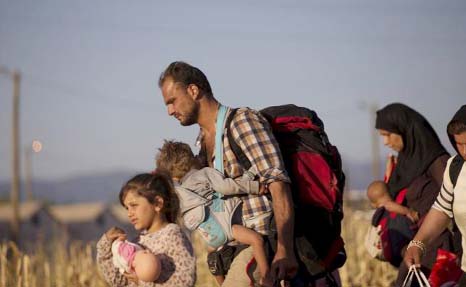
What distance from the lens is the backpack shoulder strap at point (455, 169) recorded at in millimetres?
6668

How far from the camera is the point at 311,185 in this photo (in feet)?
18.9

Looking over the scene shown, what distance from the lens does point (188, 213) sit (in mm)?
5852

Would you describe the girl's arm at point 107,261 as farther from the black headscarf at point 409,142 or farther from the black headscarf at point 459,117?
the black headscarf at point 409,142

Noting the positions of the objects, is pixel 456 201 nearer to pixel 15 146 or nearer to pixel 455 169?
pixel 455 169

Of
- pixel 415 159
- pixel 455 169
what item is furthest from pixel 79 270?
pixel 455 169

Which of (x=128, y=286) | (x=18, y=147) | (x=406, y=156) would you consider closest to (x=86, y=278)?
(x=406, y=156)

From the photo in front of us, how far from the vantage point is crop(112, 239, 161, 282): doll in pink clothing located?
5480mm

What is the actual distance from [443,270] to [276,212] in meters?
2.55

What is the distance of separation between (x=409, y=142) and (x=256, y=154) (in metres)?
2.99

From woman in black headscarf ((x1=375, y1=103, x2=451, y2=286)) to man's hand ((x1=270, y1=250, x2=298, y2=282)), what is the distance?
2.22 meters

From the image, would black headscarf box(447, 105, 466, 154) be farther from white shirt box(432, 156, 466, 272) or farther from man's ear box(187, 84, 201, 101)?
man's ear box(187, 84, 201, 101)

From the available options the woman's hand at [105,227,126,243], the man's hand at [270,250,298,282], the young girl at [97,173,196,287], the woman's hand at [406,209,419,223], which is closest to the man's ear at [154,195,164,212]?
the young girl at [97,173,196,287]

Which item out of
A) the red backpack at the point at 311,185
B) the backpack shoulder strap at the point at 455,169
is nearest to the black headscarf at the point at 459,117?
the backpack shoulder strap at the point at 455,169

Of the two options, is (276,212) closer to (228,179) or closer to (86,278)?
(228,179)
